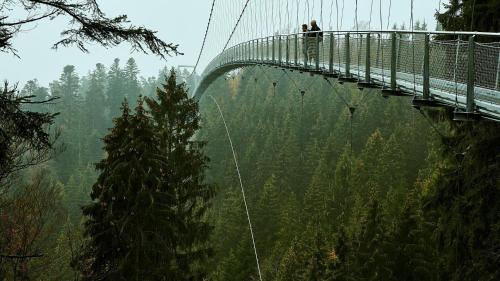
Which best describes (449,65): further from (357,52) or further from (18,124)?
(18,124)

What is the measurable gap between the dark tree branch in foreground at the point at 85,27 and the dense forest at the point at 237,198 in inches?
0.5

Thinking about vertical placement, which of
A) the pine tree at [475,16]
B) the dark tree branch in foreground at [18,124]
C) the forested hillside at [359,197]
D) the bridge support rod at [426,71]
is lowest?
the forested hillside at [359,197]

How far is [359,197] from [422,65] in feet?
106

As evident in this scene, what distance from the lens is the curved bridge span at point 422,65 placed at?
587 centimetres

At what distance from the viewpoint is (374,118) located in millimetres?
65062

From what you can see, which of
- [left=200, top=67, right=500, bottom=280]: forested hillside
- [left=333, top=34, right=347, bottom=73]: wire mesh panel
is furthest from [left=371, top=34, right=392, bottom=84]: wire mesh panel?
[left=333, top=34, right=347, bottom=73]: wire mesh panel

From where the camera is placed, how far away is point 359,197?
38875 millimetres

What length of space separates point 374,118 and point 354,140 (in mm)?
4443

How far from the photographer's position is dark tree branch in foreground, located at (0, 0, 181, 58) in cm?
536

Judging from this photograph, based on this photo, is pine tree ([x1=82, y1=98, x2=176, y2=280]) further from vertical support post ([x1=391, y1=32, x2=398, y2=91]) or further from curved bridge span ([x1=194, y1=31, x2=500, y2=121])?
vertical support post ([x1=391, y1=32, x2=398, y2=91])

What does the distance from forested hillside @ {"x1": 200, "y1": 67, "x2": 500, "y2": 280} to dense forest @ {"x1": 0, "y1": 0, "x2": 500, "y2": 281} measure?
1.8 inches

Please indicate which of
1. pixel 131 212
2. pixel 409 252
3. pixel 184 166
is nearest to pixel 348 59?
pixel 131 212

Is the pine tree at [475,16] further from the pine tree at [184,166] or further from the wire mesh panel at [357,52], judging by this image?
the pine tree at [184,166]

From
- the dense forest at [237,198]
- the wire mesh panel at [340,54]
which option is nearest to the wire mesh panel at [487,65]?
the dense forest at [237,198]
